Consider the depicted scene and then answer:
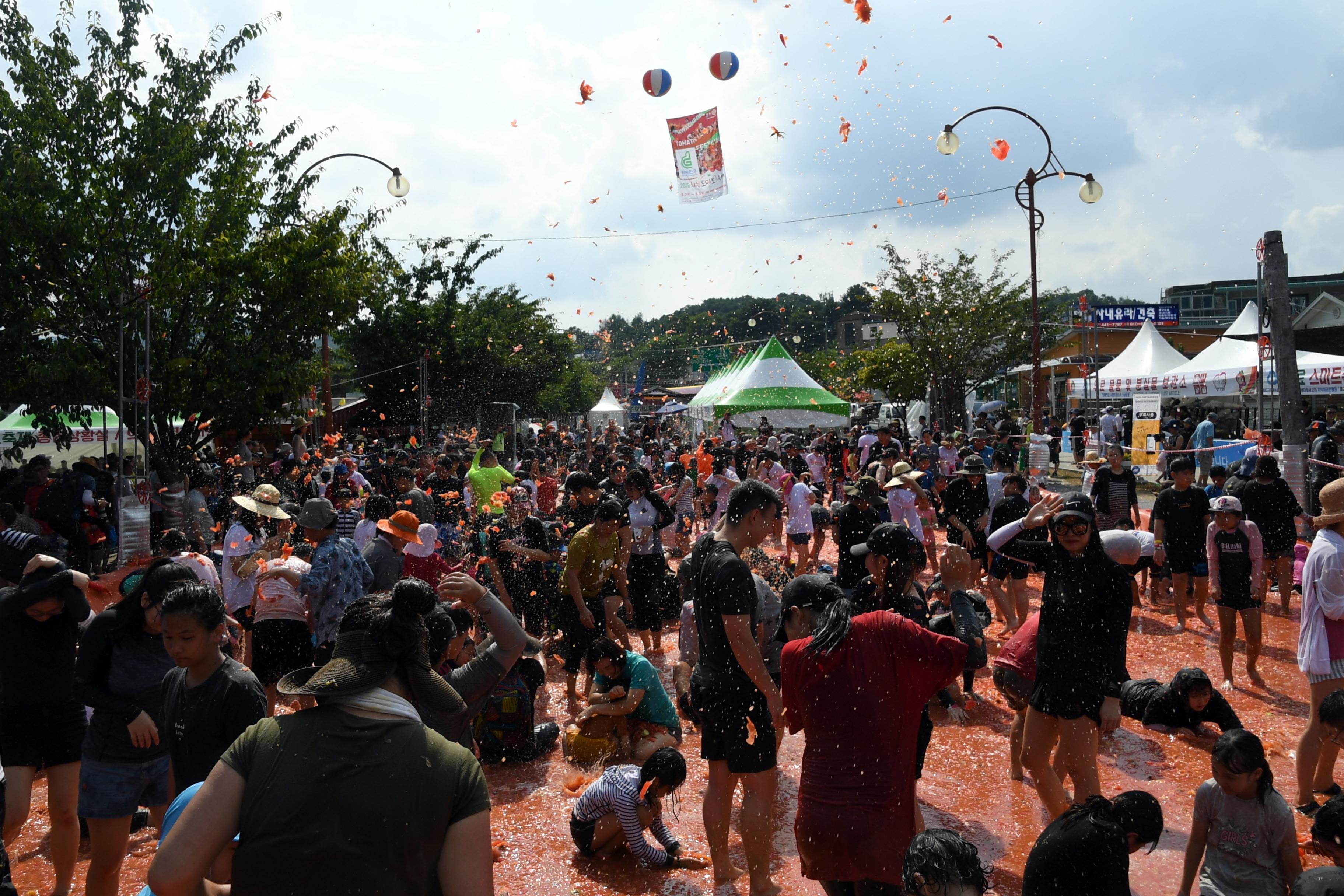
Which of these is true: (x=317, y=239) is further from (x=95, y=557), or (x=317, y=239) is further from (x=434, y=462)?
(x=95, y=557)

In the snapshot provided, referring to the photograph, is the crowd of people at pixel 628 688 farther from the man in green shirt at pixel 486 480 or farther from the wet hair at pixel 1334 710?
the man in green shirt at pixel 486 480

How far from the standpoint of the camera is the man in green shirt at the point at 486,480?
1000 centimetres

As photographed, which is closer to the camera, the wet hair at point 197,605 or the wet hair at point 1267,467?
the wet hair at point 197,605

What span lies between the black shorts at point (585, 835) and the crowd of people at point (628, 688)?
3 centimetres

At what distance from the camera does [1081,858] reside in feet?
8.94

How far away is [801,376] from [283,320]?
471 inches

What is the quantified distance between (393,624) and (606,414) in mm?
38632

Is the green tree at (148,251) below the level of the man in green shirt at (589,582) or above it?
above

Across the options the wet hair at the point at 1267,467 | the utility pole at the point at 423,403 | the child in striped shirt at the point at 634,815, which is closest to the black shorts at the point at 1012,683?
the child in striped shirt at the point at 634,815

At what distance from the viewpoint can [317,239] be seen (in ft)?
48.7

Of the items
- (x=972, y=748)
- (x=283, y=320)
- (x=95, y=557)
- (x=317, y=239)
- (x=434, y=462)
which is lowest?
(x=972, y=748)

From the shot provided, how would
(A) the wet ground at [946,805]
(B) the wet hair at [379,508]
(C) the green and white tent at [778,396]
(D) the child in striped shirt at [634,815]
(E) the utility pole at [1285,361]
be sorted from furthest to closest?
(C) the green and white tent at [778,396] < (E) the utility pole at [1285,361] < (B) the wet hair at [379,508] < (D) the child in striped shirt at [634,815] < (A) the wet ground at [946,805]

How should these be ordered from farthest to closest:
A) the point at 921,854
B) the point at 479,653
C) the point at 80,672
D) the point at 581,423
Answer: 1. the point at 581,423
2. the point at 80,672
3. the point at 479,653
4. the point at 921,854

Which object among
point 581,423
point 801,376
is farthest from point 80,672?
point 581,423
